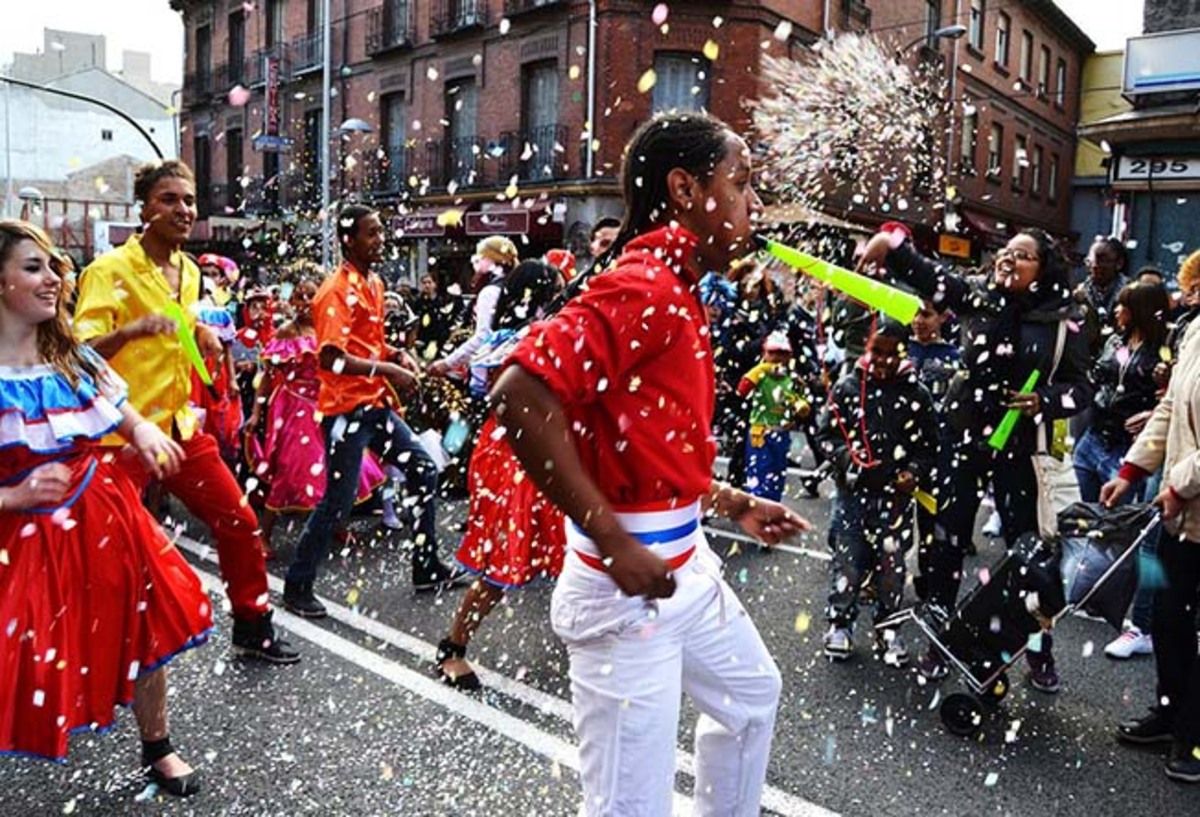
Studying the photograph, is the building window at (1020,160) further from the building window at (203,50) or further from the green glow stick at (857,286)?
the green glow stick at (857,286)

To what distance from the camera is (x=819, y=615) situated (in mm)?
5340

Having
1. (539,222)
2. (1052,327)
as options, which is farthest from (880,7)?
(1052,327)

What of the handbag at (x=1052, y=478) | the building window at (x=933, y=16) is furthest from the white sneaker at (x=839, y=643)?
the building window at (x=933, y=16)

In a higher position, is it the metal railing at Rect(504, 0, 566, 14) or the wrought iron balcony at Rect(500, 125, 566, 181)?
the metal railing at Rect(504, 0, 566, 14)

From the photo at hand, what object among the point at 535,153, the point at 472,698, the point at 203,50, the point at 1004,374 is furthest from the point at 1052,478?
the point at 203,50

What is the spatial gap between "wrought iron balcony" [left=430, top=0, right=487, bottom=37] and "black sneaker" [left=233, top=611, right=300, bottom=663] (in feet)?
68.4

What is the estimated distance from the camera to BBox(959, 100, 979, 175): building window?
28750mm

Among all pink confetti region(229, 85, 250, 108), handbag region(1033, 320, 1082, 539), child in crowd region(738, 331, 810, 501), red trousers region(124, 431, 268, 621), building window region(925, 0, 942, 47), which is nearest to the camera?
red trousers region(124, 431, 268, 621)

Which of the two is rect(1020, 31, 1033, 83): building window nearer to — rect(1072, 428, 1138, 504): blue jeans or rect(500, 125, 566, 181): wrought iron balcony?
rect(500, 125, 566, 181): wrought iron balcony

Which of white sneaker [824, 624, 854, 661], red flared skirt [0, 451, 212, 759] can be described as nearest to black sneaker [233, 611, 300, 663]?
red flared skirt [0, 451, 212, 759]

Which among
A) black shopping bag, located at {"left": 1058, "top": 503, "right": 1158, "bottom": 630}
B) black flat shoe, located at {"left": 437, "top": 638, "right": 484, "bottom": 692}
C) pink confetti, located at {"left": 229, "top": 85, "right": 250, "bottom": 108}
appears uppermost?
pink confetti, located at {"left": 229, "top": 85, "right": 250, "bottom": 108}

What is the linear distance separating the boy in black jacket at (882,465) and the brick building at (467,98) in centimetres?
844

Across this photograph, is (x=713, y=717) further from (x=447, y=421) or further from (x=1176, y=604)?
(x=447, y=421)

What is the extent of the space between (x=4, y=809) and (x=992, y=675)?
3.50 meters
